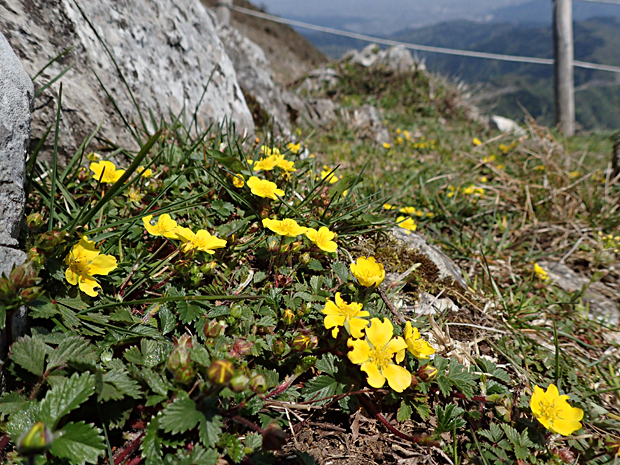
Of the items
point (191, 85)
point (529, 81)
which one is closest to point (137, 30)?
point (191, 85)

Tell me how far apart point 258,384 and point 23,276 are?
65 cm

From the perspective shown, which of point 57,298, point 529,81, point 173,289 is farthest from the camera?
point 529,81

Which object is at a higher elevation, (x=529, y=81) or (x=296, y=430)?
(x=296, y=430)

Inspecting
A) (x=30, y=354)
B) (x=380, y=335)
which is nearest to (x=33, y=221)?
(x=30, y=354)

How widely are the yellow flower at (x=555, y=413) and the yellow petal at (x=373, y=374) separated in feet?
1.61

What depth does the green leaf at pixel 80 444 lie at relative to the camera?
2.92 ft

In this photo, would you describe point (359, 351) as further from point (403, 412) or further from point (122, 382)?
point (122, 382)

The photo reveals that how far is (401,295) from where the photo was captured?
1717mm

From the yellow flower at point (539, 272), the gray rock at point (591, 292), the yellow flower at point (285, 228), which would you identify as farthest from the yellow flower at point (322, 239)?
the gray rock at point (591, 292)

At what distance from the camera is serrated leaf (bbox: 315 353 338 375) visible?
4.08 feet

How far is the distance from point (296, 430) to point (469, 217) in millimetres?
2324

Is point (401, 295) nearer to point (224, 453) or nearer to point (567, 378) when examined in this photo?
point (567, 378)

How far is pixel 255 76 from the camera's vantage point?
14.8 feet

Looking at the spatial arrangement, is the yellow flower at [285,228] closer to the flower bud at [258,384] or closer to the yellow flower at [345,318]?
the yellow flower at [345,318]
